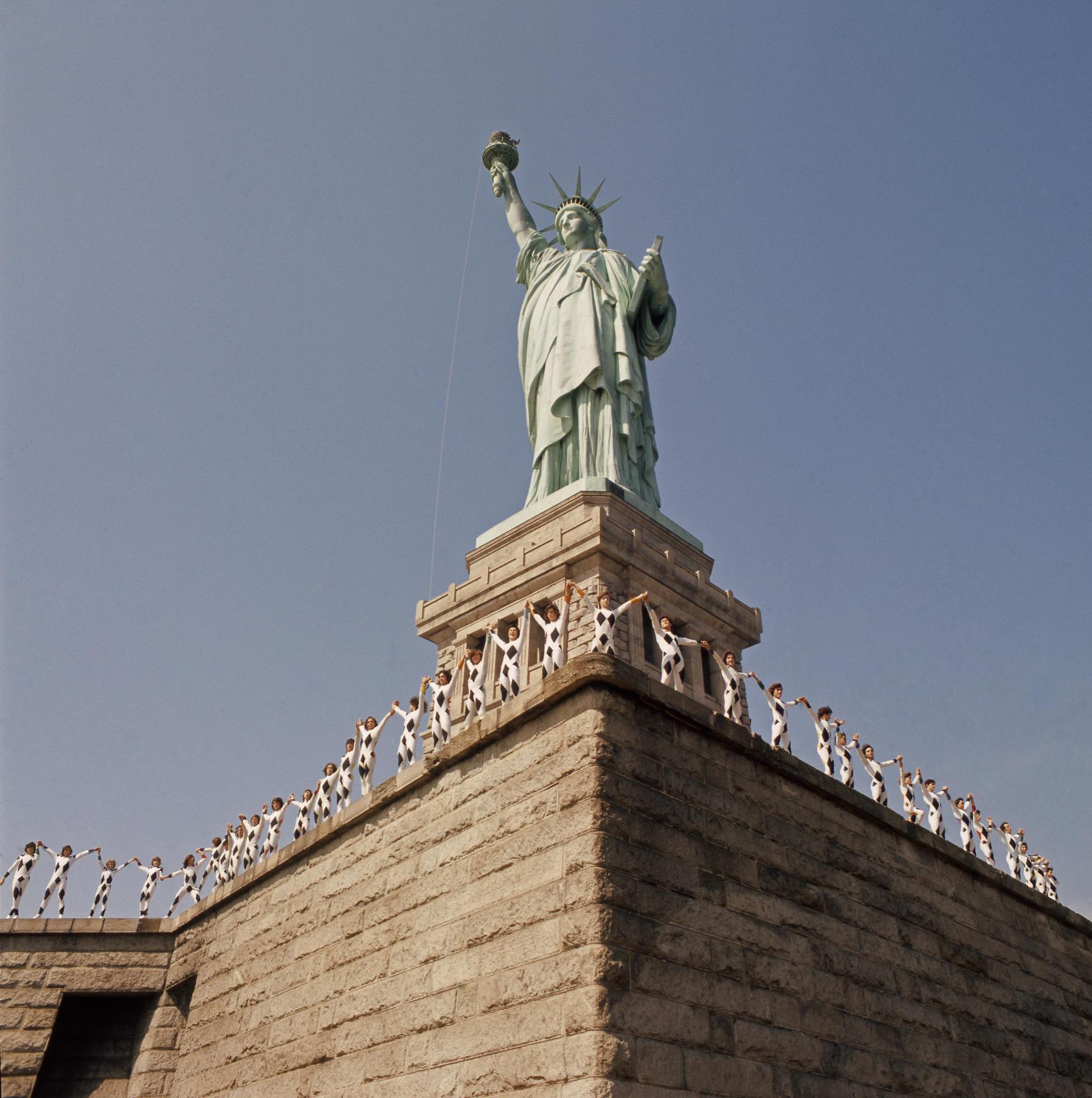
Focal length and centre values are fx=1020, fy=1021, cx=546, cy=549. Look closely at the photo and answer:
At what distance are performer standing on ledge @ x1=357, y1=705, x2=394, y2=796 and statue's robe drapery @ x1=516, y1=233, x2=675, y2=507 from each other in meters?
8.48

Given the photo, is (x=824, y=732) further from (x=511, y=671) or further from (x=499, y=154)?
(x=499, y=154)

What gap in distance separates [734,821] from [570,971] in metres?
2.51

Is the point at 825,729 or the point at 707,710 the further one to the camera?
the point at 825,729

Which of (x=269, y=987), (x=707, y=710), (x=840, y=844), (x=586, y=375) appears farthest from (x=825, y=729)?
(x=586, y=375)

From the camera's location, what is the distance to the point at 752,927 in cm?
927

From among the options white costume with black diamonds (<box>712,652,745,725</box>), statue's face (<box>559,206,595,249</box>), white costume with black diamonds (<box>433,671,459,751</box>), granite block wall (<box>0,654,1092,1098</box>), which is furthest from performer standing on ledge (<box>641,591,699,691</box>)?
statue's face (<box>559,206,595,249</box>)

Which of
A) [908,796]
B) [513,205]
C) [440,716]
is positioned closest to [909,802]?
[908,796]

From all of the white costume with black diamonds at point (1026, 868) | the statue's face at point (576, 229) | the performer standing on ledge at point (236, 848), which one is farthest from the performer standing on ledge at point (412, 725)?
the statue's face at point (576, 229)

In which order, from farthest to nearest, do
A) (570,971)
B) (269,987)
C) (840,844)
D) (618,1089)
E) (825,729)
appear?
(825,729) < (269,987) < (840,844) < (570,971) < (618,1089)

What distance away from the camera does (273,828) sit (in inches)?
611

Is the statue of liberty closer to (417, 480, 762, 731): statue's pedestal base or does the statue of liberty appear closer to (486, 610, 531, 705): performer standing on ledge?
(417, 480, 762, 731): statue's pedestal base

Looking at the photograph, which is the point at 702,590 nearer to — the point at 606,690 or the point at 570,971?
the point at 606,690

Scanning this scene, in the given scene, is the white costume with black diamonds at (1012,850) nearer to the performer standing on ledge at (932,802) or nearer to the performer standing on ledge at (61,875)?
the performer standing on ledge at (932,802)

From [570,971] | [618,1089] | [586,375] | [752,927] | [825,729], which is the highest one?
[586,375]
